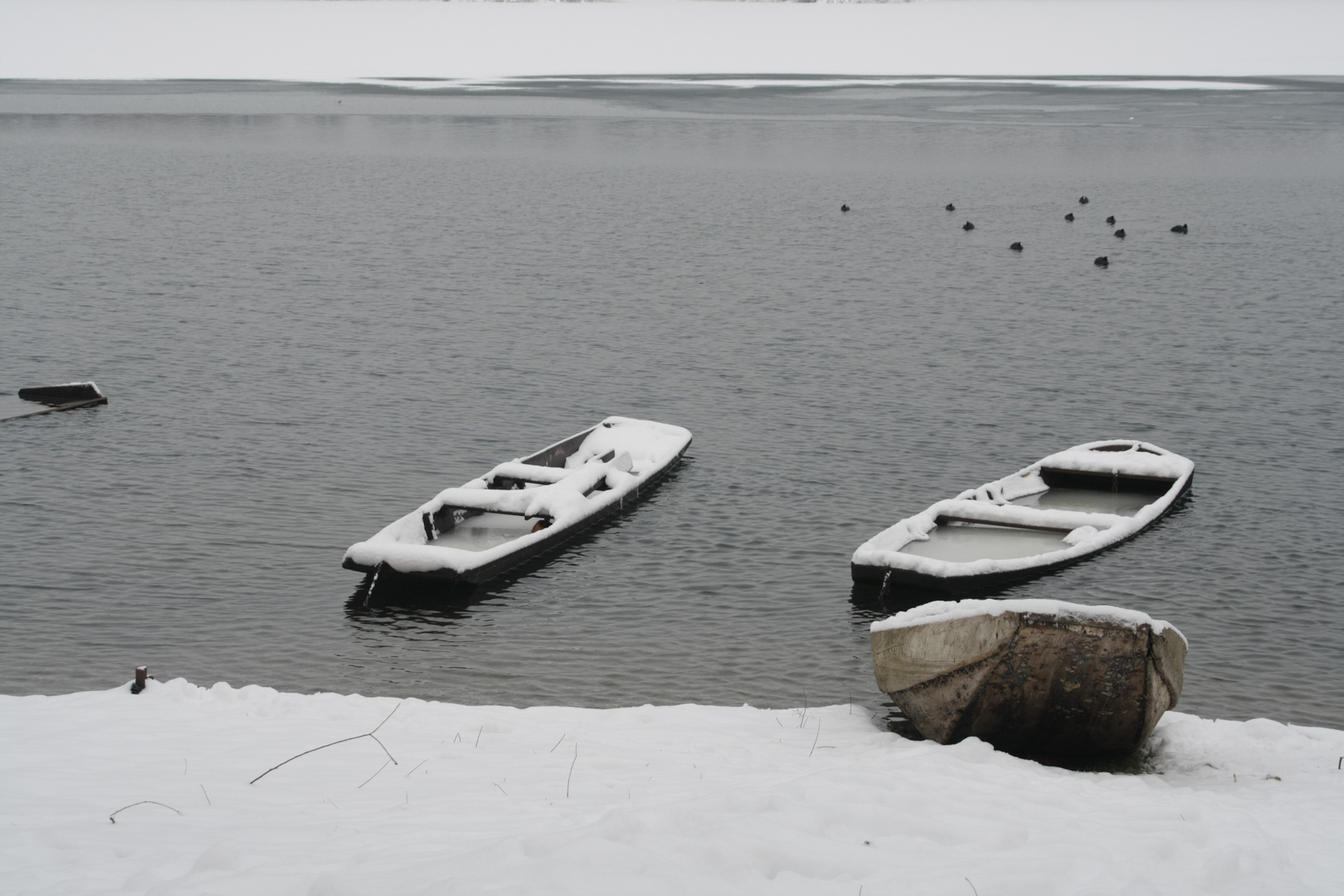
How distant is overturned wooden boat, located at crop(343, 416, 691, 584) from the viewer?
18844 mm

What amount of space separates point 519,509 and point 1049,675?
1123 centimetres

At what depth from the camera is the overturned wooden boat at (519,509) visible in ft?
61.8

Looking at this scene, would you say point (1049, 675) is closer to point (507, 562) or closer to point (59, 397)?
point (507, 562)

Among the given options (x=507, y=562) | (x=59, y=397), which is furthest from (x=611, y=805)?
(x=59, y=397)

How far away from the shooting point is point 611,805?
9.94 m

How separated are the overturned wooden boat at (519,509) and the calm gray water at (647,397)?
63 cm

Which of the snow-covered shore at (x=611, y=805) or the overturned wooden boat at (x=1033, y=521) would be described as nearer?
the snow-covered shore at (x=611, y=805)

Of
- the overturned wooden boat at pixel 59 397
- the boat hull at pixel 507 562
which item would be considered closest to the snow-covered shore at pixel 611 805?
the boat hull at pixel 507 562

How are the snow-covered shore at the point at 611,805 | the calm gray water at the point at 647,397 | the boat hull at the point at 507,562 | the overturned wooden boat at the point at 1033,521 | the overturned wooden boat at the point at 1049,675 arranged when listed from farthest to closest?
the overturned wooden boat at the point at 1033,521
the boat hull at the point at 507,562
the calm gray water at the point at 647,397
the overturned wooden boat at the point at 1049,675
the snow-covered shore at the point at 611,805

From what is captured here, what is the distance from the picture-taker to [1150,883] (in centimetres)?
809

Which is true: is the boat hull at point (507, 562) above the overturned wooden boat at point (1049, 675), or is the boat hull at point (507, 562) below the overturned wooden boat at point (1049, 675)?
below

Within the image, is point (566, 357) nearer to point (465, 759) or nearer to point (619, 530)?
point (619, 530)

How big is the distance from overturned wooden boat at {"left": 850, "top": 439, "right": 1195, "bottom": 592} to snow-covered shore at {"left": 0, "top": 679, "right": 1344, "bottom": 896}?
535cm

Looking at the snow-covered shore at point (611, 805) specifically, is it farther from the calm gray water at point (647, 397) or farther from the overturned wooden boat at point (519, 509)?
the overturned wooden boat at point (519, 509)
